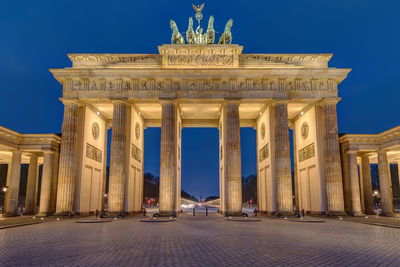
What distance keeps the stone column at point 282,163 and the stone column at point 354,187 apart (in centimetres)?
661

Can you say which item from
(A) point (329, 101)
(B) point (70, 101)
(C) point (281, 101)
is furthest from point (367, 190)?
(B) point (70, 101)

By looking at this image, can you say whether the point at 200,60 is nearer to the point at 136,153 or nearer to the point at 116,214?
the point at 136,153

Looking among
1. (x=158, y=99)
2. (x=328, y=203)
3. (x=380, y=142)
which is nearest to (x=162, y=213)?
(x=158, y=99)

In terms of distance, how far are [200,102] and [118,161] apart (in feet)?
33.3

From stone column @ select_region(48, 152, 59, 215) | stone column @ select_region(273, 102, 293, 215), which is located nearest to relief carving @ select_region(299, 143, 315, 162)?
stone column @ select_region(273, 102, 293, 215)

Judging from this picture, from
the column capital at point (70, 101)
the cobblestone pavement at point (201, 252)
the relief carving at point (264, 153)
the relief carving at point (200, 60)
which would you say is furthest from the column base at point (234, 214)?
the column capital at point (70, 101)

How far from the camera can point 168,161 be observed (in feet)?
98.8

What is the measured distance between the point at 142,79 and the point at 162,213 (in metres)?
13.5

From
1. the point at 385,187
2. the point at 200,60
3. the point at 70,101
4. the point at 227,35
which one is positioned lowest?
the point at 385,187

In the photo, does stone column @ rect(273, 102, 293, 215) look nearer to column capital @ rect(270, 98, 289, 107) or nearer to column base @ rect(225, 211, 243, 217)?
column capital @ rect(270, 98, 289, 107)

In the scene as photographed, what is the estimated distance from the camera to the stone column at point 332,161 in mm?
29714

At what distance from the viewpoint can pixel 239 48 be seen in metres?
31.8

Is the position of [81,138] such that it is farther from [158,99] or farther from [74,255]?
[74,255]

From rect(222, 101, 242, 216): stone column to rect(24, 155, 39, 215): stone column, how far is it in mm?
22354
